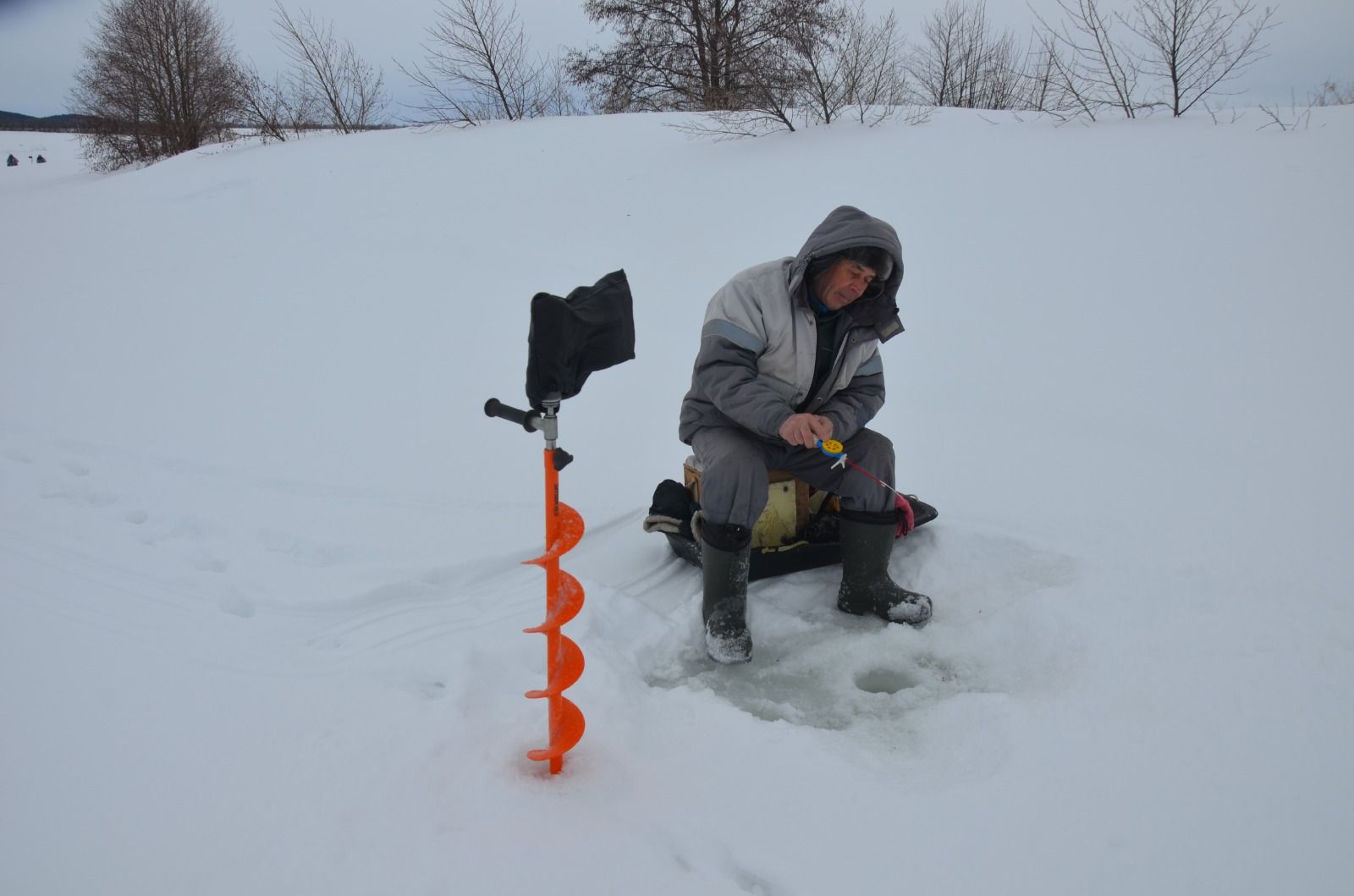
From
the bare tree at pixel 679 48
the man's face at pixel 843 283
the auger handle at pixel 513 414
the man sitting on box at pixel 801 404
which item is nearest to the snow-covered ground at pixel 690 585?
the man sitting on box at pixel 801 404

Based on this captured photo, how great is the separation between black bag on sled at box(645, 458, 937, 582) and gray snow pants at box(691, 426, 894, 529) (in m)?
0.19

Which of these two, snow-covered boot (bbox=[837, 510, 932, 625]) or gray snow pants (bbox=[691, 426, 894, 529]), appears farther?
snow-covered boot (bbox=[837, 510, 932, 625])

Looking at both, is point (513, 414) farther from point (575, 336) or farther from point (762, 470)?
point (762, 470)

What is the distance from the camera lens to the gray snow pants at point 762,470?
2.51m

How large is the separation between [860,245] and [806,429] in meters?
0.63

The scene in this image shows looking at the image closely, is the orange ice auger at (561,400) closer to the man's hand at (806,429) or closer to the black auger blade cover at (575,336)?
the black auger blade cover at (575,336)

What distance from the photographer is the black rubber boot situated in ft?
8.06

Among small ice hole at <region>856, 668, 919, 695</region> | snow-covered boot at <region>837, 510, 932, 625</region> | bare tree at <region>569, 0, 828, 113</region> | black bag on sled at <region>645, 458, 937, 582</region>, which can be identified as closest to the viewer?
small ice hole at <region>856, 668, 919, 695</region>

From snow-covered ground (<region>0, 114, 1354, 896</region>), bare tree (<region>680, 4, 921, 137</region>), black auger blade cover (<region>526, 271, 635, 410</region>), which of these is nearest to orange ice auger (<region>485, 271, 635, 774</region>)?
black auger blade cover (<region>526, 271, 635, 410</region>)

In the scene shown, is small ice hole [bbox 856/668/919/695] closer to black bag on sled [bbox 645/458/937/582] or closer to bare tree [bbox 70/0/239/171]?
black bag on sled [bbox 645/458/937/582]

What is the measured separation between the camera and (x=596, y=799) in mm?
1817

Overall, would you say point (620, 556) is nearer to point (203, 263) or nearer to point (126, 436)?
point (126, 436)

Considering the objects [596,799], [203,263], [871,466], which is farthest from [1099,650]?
[203,263]

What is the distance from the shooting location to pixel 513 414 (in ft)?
5.59
